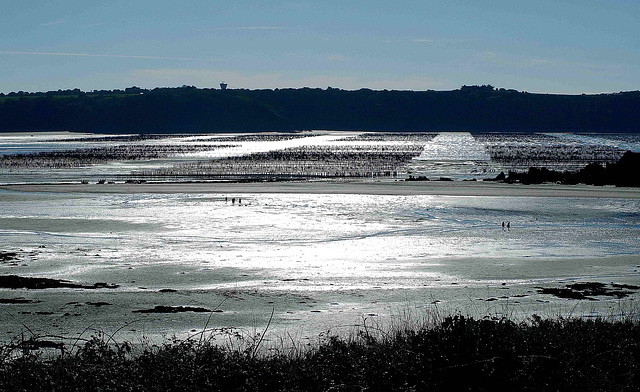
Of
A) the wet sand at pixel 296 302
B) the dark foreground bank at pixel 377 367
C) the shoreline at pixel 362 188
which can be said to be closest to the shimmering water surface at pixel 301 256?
the wet sand at pixel 296 302

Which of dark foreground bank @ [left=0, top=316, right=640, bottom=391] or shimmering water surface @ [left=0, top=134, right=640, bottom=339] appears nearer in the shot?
dark foreground bank @ [left=0, top=316, right=640, bottom=391]

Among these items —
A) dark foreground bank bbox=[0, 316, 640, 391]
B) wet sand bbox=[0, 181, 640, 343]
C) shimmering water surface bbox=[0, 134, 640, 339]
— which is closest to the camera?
dark foreground bank bbox=[0, 316, 640, 391]

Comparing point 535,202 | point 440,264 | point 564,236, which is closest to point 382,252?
point 440,264

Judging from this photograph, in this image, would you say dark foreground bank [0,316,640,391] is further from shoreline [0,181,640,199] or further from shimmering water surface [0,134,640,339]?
shoreline [0,181,640,199]

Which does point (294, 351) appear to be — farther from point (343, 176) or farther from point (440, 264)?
point (343, 176)

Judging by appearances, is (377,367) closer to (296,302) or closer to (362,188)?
(296,302)

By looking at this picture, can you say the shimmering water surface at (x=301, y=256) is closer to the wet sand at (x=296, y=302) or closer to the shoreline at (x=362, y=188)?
the wet sand at (x=296, y=302)

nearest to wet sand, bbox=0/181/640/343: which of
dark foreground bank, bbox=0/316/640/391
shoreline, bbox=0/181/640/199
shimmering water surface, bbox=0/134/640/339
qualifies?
shimmering water surface, bbox=0/134/640/339
